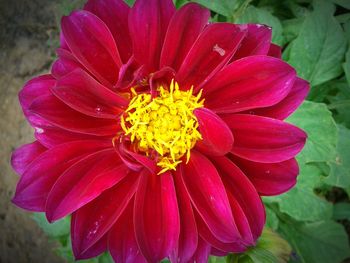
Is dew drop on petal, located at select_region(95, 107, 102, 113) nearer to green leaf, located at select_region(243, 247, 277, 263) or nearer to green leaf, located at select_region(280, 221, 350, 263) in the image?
green leaf, located at select_region(243, 247, 277, 263)

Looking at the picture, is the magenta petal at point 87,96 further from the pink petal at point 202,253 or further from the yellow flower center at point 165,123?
the pink petal at point 202,253

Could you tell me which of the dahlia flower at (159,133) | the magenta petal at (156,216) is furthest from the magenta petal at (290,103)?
the magenta petal at (156,216)

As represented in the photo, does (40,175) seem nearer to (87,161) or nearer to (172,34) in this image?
(87,161)

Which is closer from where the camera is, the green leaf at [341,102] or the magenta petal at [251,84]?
the magenta petal at [251,84]

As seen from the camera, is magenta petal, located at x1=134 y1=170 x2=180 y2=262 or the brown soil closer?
magenta petal, located at x1=134 y1=170 x2=180 y2=262

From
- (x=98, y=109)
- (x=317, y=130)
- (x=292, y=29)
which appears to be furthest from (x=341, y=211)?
(x=98, y=109)

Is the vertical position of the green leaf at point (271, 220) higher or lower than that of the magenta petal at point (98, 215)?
lower

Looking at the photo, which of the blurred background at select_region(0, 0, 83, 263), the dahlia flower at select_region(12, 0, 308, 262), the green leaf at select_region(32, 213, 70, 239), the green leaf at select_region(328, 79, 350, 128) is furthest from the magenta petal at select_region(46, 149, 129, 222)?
the blurred background at select_region(0, 0, 83, 263)
